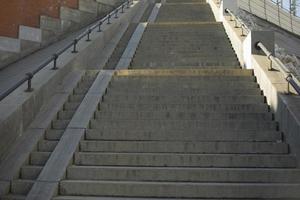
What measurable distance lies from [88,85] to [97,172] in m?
3.64

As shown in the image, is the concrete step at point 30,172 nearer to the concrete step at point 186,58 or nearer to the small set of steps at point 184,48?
the small set of steps at point 184,48

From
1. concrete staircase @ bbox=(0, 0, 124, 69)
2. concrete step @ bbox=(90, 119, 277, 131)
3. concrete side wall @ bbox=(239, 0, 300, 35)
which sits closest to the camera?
concrete step @ bbox=(90, 119, 277, 131)

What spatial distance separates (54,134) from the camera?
26.8 feet

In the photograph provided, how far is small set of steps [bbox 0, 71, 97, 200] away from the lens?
676 centimetres

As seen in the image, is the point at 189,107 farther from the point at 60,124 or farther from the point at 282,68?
the point at 60,124

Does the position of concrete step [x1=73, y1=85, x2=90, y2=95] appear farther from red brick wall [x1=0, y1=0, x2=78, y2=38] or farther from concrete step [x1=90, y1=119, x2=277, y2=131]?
red brick wall [x1=0, y1=0, x2=78, y2=38]

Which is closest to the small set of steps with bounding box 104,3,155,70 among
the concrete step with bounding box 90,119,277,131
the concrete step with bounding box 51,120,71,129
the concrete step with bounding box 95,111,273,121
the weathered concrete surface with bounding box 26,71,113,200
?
the weathered concrete surface with bounding box 26,71,113,200

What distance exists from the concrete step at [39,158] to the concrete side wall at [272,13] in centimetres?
2758

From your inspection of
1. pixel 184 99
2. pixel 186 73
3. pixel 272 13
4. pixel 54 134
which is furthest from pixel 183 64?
pixel 272 13

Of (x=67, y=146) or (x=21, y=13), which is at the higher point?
(x=21, y=13)

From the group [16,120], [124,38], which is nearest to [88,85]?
[16,120]

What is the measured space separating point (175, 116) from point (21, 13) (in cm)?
781

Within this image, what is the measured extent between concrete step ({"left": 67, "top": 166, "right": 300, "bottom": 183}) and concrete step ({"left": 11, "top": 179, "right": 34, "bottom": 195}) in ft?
1.83

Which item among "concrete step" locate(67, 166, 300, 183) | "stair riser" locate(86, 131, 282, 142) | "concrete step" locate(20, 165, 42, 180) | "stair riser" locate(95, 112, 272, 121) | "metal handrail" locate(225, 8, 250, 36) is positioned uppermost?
"metal handrail" locate(225, 8, 250, 36)
